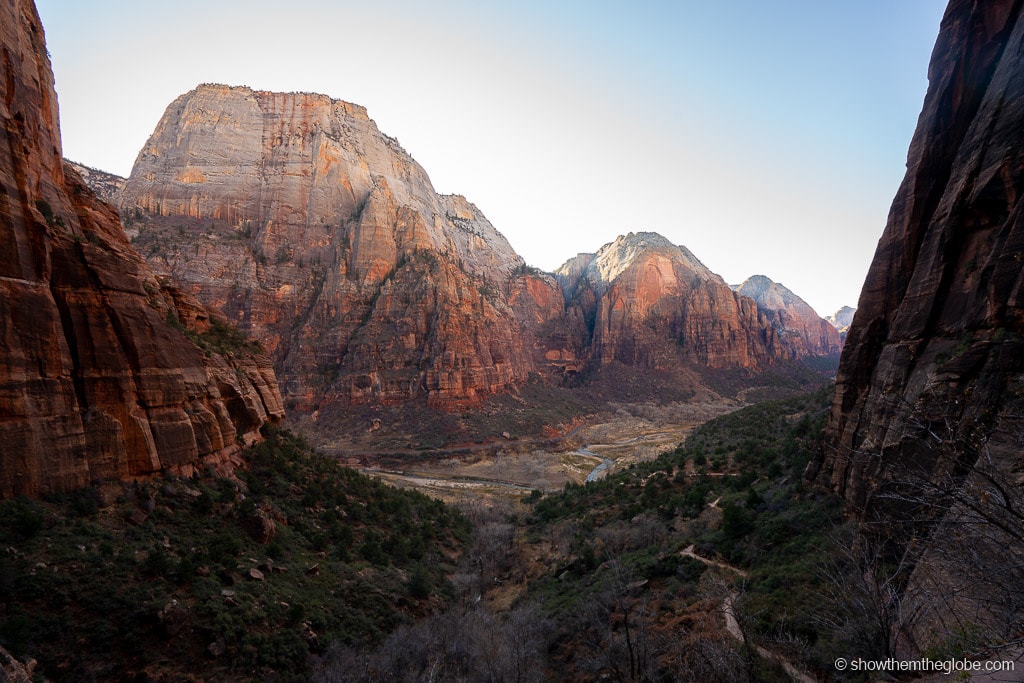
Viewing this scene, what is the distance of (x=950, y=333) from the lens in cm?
1148

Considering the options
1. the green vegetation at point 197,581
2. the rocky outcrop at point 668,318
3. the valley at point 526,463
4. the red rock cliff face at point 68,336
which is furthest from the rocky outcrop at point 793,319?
the red rock cliff face at point 68,336

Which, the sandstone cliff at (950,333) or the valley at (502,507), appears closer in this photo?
the sandstone cliff at (950,333)

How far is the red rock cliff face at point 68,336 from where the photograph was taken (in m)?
10.8

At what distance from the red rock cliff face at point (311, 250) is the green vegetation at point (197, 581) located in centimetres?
4654

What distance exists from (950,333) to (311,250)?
80.2 m

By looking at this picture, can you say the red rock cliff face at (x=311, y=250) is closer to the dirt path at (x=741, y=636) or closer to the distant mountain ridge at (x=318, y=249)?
the distant mountain ridge at (x=318, y=249)

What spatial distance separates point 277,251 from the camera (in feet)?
236

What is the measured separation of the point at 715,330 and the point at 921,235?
3949 inches

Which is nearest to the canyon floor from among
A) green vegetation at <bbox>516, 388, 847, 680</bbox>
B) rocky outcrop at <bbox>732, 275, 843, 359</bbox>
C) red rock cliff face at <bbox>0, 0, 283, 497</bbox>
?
green vegetation at <bbox>516, 388, 847, 680</bbox>

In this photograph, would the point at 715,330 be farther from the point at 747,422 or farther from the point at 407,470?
the point at 407,470

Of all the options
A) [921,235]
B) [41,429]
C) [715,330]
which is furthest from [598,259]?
[41,429]

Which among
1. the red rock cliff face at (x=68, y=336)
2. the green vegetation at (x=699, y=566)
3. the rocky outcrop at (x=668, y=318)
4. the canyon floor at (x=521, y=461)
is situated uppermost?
the rocky outcrop at (x=668, y=318)

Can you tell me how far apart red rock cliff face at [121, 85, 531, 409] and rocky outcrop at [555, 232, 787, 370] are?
4161cm

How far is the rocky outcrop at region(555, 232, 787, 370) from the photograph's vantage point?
107 metres
